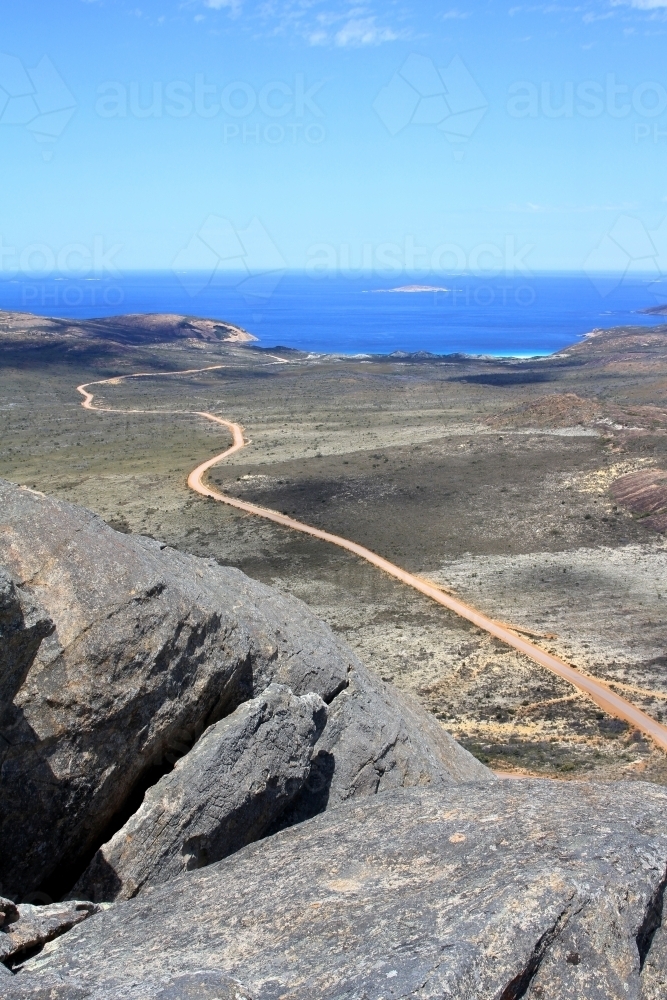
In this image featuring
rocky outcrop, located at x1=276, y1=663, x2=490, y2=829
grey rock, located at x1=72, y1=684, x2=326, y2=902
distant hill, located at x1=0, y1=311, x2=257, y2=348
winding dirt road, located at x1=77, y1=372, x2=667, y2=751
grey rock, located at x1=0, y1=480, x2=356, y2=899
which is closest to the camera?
grey rock, located at x1=0, y1=480, x2=356, y2=899

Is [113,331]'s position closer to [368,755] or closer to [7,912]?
[368,755]

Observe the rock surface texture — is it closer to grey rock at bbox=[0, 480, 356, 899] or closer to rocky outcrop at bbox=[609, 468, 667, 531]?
grey rock at bbox=[0, 480, 356, 899]

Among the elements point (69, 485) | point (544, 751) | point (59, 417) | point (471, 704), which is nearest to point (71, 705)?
point (544, 751)

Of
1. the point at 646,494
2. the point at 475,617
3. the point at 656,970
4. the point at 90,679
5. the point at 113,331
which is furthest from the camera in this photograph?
the point at 113,331

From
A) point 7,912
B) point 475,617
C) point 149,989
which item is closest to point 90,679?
point 7,912

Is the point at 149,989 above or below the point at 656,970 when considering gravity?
above

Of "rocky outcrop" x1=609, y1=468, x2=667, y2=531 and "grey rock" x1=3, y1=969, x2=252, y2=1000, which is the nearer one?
"grey rock" x1=3, y1=969, x2=252, y2=1000

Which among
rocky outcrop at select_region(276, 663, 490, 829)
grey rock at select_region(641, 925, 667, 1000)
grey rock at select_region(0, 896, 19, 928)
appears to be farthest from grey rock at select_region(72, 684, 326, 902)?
grey rock at select_region(641, 925, 667, 1000)
